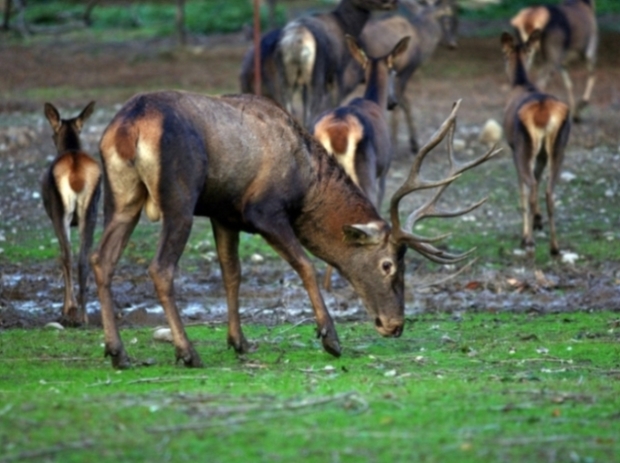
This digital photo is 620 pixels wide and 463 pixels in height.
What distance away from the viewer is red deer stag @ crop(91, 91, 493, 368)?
872 centimetres

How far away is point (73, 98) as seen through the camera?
2217 cm

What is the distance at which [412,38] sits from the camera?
18703mm

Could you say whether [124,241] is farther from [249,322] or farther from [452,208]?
[452,208]

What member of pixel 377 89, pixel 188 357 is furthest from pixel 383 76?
pixel 188 357

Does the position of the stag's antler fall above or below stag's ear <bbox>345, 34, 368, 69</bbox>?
above

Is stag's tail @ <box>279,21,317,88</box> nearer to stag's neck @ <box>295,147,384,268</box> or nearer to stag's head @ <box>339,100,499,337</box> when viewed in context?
stag's neck @ <box>295,147,384,268</box>

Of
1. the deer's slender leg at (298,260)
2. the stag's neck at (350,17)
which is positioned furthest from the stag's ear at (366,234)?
the stag's neck at (350,17)

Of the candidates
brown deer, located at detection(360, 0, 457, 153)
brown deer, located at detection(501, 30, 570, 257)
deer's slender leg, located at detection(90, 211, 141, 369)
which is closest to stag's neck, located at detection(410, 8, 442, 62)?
brown deer, located at detection(360, 0, 457, 153)

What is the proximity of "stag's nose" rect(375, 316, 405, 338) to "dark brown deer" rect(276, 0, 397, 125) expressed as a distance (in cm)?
678

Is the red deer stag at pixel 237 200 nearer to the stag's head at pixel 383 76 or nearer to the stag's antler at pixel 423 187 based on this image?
the stag's antler at pixel 423 187

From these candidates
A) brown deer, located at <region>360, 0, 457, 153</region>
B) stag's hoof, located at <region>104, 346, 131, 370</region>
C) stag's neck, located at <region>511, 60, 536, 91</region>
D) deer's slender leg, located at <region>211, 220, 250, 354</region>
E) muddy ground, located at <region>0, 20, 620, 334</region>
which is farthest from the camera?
brown deer, located at <region>360, 0, 457, 153</region>

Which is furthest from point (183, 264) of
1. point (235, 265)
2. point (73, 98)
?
point (73, 98)

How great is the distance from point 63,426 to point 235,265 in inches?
137

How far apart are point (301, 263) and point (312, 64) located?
746 cm
